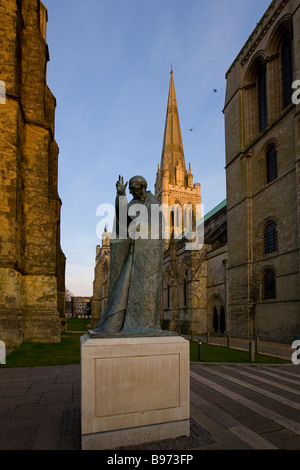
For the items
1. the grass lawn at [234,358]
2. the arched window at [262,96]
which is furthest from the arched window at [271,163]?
the grass lawn at [234,358]

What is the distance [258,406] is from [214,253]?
20911 mm

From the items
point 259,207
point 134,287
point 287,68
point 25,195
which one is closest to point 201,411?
point 134,287

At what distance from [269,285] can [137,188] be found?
16964 mm

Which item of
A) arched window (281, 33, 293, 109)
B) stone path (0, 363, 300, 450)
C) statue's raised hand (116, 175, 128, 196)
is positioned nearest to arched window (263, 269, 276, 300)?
arched window (281, 33, 293, 109)

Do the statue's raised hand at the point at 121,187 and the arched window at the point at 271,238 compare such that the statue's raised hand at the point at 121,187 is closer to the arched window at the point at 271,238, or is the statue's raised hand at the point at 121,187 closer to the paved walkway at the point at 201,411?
the paved walkway at the point at 201,411

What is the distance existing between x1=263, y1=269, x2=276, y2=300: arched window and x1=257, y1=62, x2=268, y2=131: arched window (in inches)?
429

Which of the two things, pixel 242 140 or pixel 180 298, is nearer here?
pixel 242 140

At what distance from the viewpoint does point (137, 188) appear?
3.76 meters

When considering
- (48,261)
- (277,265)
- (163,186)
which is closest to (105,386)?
(48,261)

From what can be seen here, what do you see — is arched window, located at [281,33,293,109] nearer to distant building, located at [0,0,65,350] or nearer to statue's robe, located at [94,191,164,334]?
distant building, located at [0,0,65,350]

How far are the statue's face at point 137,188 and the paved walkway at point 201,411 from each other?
9.54 ft

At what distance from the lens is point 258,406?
177 inches

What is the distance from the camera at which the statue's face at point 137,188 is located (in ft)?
12.3
